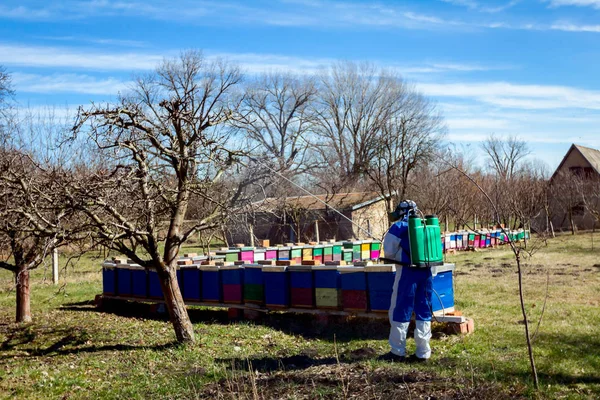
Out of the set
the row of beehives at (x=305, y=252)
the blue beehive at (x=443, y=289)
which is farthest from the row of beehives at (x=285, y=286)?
the row of beehives at (x=305, y=252)

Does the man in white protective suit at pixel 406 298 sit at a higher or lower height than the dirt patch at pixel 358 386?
higher

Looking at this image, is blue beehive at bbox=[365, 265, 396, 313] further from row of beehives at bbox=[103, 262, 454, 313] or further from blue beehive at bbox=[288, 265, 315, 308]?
blue beehive at bbox=[288, 265, 315, 308]

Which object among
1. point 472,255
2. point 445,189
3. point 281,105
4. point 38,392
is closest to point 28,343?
point 38,392

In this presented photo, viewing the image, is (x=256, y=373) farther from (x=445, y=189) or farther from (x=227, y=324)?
(x=445, y=189)

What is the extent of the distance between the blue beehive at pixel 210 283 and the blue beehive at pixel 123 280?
195 centimetres

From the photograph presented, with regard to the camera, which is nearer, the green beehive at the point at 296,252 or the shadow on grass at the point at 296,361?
the shadow on grass at the point at 296,361

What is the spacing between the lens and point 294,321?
957cm

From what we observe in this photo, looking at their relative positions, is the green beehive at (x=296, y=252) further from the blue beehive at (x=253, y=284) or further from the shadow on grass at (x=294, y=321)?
the blue beehive at (x=253, y=284)

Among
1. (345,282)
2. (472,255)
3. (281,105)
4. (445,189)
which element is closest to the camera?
(345,282)

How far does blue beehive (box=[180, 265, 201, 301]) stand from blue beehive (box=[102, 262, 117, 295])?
1.90 metres

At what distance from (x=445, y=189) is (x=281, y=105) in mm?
23519

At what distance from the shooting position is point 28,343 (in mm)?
8766

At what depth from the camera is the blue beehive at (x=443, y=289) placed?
26.3 feet

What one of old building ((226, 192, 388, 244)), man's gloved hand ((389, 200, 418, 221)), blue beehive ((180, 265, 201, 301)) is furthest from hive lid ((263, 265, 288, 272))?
old building ((226, 192, 388, 244))
